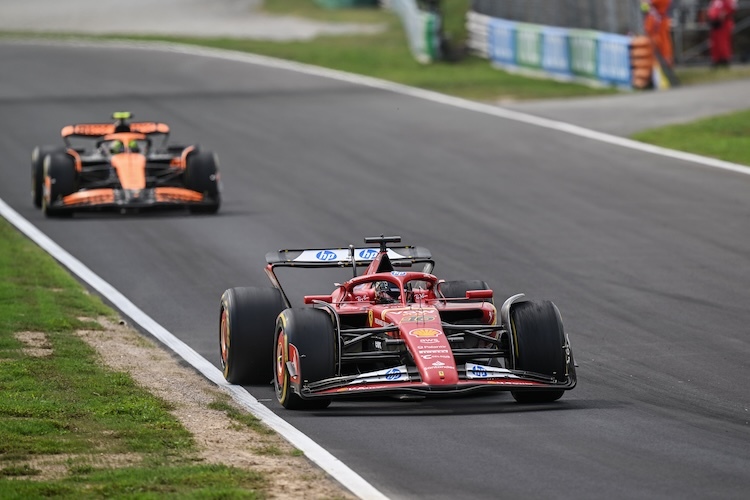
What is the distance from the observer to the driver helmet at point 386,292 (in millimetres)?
13242

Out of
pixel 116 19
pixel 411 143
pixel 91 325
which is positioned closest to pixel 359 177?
pixel 411 143

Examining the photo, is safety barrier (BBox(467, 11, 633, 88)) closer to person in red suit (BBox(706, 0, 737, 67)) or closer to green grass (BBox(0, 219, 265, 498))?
person in red suit (BBox(706, 0, 737, 67))

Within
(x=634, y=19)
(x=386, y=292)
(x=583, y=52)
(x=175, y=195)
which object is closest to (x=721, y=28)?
(x=634, y=19)

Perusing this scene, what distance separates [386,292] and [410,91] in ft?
84.6

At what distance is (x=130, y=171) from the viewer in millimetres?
23984

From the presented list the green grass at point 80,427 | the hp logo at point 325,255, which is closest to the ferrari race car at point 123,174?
the green grass at point 80,427

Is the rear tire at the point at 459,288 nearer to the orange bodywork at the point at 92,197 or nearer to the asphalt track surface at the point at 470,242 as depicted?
the asphalt track surface at the point at 470,242

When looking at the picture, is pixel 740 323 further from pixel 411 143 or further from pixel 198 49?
pixel 198 49

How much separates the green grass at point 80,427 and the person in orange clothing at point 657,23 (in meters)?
22.8

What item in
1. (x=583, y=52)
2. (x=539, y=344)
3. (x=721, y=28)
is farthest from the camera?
(x=583, y=52)

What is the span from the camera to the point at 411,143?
104 feet

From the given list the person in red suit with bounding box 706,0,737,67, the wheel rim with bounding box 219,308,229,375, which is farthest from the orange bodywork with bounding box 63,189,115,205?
the person in red suit with bounding box 706,0,737,67

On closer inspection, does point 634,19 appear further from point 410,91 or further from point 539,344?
point 539,344

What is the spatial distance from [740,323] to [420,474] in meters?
7.41
